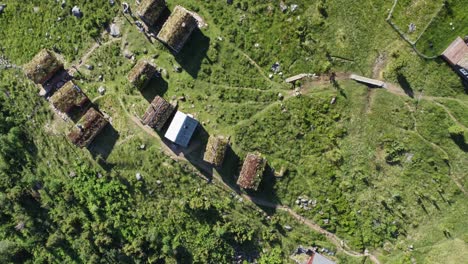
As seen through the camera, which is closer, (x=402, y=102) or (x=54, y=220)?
Result: (x=402, y=102)

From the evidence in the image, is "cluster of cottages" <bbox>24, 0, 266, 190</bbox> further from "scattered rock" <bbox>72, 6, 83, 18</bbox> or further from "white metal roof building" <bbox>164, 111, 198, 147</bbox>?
"scattered rock" <bbox>72, 6, 83, 18</bbox>

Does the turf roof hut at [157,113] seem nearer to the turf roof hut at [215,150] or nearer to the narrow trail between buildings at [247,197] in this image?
the narrow trail between buildings at [247,197]

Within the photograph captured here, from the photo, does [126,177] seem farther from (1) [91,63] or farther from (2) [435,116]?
(2) [435,116]

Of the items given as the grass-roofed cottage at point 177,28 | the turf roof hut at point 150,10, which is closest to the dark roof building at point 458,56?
the grass-roofed cottage at point 177,28

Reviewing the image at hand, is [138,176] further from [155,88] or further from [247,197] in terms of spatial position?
[247,197]

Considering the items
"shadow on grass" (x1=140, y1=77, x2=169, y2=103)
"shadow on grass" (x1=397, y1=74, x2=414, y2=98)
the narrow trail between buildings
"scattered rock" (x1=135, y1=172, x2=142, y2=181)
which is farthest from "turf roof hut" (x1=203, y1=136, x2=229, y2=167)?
"shadow on grass" (x1=397, y1=74, x2=414, y2=98)

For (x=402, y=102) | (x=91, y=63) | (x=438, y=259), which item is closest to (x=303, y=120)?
(x=402, y=102)
